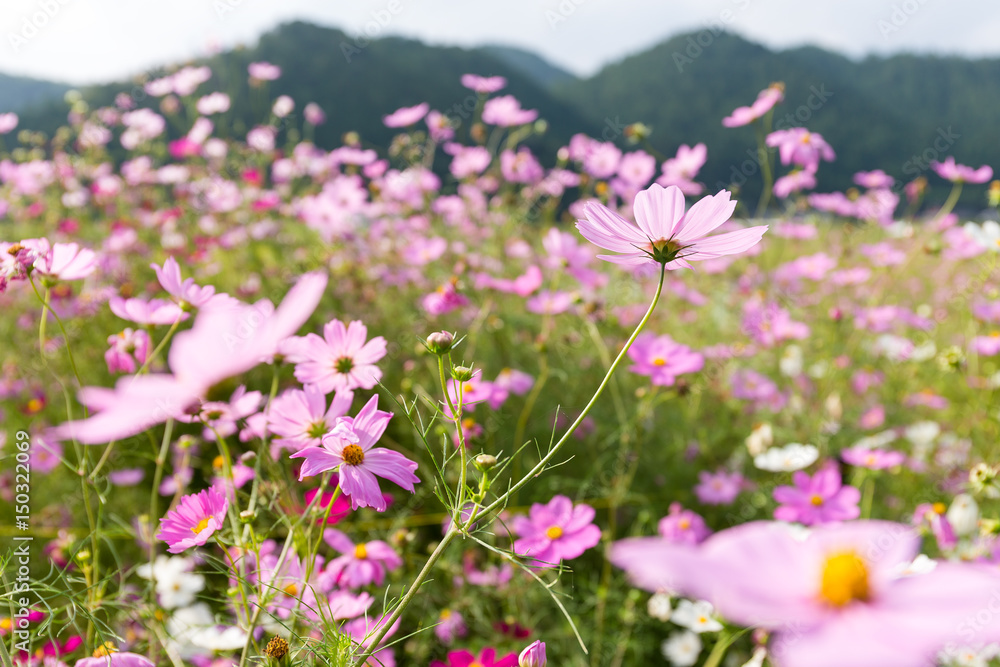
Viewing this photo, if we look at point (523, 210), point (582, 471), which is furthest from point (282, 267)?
point (582, 471)

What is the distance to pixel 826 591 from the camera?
0.83 feet

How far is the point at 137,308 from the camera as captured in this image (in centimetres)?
68

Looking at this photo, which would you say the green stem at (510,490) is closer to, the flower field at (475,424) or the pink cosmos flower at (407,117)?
the flower field at (475,424)

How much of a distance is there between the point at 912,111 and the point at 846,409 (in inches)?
858

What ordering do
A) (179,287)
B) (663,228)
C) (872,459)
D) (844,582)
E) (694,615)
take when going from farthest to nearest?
(872,459)
(694,615)
(179,287)
(663,228)
(844,582)

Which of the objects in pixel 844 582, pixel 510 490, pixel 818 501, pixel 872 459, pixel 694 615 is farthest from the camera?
pixel 872 459

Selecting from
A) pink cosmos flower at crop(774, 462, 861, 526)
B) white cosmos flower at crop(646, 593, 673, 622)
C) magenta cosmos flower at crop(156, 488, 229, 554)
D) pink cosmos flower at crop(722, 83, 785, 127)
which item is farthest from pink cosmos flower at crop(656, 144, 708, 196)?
magenta cosmos flower at crop(156, 488, 229, 554)

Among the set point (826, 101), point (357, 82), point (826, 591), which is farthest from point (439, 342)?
point (357, 82)

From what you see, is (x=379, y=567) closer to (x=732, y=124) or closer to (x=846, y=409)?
(x=732, y=124)

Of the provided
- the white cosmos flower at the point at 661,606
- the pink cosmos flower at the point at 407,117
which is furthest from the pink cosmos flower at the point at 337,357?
the pink cosmos flower at the point at 407,117

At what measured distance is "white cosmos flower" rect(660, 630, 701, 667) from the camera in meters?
1.20

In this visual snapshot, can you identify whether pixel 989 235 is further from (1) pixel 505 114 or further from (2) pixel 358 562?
(2) pixel 358 562

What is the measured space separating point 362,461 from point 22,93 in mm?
8766

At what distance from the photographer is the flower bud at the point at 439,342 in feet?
1.75
